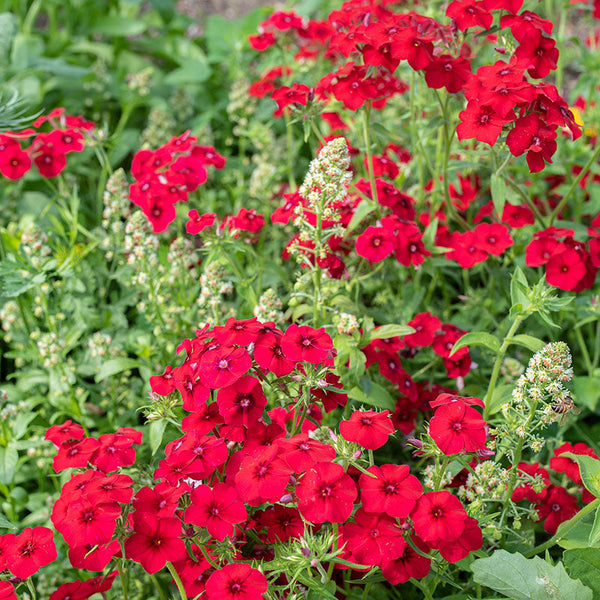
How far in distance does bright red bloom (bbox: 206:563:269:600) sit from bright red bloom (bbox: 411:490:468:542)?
39 centimetres

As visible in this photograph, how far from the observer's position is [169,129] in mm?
4250

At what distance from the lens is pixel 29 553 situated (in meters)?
1.81

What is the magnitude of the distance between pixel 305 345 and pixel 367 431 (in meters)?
0.27

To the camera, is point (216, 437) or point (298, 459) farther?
point (216, 437)

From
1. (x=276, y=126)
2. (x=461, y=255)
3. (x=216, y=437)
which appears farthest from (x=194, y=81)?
(x=216, y=437)

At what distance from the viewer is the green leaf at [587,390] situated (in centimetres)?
272

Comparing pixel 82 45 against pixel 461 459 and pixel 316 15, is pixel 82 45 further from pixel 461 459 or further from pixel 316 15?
pixel 461 459

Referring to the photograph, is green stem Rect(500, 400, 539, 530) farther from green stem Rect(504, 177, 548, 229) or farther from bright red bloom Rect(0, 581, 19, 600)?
bright red bloom Rect(0, 581, 19, 600)

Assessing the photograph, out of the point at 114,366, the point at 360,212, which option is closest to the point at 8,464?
the point at 114,366

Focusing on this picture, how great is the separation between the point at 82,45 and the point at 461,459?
14.2 feet

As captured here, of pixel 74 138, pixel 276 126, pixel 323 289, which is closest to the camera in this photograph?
pixel 323 289

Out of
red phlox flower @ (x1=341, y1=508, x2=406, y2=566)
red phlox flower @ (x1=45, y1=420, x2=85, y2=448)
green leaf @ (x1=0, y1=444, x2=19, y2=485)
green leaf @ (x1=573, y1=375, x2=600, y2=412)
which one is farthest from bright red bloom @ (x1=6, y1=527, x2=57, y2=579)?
green leaf @ (x1=573, y1=375, x2=600, y2=412)

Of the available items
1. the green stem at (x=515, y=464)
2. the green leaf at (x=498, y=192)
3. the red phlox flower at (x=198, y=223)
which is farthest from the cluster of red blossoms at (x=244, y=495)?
the green leaf at (x=498, y=192)

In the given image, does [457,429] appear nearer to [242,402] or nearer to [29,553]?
[242,402]
